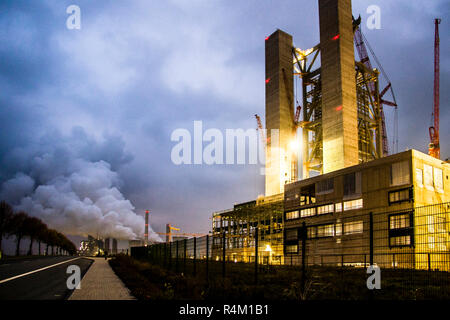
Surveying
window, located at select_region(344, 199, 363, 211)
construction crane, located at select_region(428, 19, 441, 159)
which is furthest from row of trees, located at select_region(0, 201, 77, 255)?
construction crane, located at select_region(428, 19, 441, 159)

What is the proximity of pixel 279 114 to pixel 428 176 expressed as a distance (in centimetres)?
5673

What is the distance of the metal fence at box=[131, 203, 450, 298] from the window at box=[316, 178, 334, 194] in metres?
4.94

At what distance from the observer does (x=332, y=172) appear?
73.3 m

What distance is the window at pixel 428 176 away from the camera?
204 feet

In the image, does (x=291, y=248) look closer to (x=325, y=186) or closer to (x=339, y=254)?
(x=325, y=186)

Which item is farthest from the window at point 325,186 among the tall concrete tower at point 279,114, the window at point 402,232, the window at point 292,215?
the tall concrete tower at point 279,114

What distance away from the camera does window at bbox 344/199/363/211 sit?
66000 mm

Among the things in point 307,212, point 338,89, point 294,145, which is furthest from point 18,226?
point 338,89

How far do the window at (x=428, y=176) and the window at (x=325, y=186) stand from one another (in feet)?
53.0

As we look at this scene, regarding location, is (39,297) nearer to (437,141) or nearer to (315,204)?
(315,204)

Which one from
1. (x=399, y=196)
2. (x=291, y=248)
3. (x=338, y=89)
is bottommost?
(x=291, y=248)

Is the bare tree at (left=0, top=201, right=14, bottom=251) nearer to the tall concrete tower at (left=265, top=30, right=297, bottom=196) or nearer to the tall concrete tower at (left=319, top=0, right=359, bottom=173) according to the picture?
the tall concrete tower at (left=265, top=30, right=297, bottom=196)
